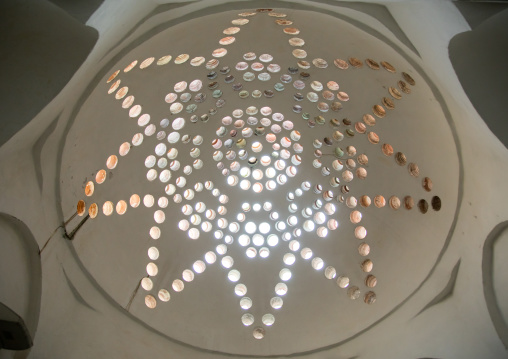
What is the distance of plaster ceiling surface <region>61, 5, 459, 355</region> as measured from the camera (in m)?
6.74

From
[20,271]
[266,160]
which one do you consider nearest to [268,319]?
[266,160]

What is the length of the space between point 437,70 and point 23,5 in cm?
394

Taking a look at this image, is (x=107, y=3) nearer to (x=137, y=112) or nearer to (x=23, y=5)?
(x=23, y=5)

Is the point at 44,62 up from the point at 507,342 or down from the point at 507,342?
down

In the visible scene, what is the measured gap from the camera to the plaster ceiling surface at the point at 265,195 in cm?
674

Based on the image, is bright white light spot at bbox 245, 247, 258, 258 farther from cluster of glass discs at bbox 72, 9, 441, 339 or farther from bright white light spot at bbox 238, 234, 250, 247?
bright white light spot at bbox 238, 234, 250, 247

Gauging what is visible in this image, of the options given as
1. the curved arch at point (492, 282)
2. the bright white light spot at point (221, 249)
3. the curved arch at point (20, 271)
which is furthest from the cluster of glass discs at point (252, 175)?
the curved arch at point (20, 271)

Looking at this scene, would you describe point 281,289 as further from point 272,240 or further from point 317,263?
point 272,240

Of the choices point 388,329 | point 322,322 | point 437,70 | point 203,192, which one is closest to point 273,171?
point 203,192

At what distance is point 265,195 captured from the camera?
9008mm

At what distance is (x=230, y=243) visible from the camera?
28.7 feet

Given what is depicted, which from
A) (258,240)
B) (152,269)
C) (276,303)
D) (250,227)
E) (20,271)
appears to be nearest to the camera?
(20,271)

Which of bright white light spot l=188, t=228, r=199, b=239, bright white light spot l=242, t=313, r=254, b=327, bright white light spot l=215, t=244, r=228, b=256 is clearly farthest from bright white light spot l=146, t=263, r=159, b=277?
bright white light spot l=242, t=313, r=254, b=327

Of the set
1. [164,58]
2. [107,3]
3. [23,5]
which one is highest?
[164,58]
